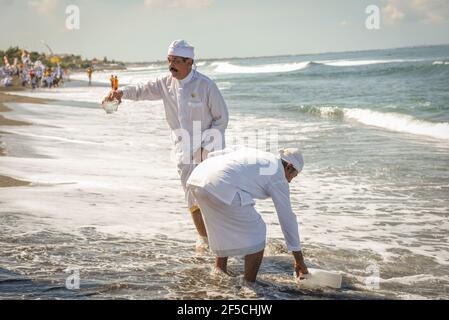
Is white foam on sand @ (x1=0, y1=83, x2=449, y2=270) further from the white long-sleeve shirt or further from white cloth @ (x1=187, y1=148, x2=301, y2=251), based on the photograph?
white cloth @ (x1=187, y1=148, x2=301, y2=251)

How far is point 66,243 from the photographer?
18.4 ft

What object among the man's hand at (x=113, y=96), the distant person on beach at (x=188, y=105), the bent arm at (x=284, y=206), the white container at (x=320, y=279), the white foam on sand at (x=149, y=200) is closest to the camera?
the bent arm at (x=284, y=206)

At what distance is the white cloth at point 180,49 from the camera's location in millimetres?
5215

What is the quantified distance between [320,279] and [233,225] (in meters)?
0.88

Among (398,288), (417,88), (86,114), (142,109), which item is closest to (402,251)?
(398,288)

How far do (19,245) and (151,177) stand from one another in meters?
4.03

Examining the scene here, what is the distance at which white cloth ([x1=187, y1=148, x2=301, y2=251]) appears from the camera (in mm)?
4188

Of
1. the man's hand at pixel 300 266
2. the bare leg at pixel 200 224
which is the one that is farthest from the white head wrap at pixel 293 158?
the bare leg at pixel 200 224

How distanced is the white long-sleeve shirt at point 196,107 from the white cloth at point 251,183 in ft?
3.88

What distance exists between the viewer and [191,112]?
545 cm

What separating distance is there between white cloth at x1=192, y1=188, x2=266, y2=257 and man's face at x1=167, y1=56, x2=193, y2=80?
1.40 m

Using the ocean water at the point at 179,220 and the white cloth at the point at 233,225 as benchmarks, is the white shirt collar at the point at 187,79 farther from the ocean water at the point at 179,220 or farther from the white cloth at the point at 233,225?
the ocean water at the point at 179,220

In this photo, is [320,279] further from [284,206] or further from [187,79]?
[187,79]
